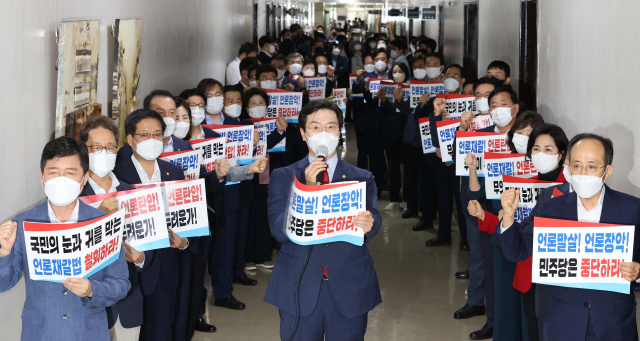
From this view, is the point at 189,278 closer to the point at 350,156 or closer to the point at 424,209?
the point at 424,209

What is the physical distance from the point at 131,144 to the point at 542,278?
2605 mm

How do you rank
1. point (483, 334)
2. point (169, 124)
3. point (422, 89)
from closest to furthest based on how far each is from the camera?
point (169, 124) → point (483, 334) → point (422, 89)

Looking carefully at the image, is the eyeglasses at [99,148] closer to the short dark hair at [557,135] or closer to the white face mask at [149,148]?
the white face mask at [149,148]

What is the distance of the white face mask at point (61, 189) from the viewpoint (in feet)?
10.0

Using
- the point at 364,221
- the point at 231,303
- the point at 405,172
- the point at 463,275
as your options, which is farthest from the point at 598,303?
the point at 405,172

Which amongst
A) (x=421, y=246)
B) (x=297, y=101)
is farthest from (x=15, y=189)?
(x=421, y=246)

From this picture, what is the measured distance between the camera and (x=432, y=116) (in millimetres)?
7625

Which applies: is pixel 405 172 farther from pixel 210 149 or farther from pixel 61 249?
pixel 61 249

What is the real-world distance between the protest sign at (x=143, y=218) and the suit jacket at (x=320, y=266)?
67cm

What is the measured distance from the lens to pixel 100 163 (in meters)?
3.72

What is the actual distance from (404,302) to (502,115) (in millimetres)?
2059

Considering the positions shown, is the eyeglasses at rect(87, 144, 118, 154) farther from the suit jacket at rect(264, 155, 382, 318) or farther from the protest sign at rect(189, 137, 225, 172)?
the protest sign at rect(189, 137, 225, 172)

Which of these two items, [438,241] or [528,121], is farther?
[438,241]

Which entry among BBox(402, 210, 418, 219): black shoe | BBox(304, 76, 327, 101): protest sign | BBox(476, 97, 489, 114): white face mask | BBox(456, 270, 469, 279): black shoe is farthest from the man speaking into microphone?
BBox(304, 76, 327, 101): protest sign
